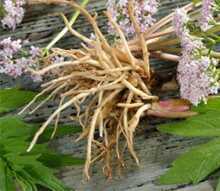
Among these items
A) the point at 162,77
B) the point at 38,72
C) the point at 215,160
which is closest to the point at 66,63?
the point at 38,72

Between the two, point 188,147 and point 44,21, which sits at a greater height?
point 44,21

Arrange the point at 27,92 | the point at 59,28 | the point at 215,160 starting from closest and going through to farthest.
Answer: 1. the point at 215,160
2. the point at 27,92
3. the point at 59,28

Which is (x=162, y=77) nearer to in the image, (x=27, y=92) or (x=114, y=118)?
(x=114, y=118)

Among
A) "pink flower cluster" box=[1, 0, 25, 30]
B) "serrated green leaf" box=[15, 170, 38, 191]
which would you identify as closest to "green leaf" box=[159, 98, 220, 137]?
"serrated green leaf" box=[15, 170, 38, 191]

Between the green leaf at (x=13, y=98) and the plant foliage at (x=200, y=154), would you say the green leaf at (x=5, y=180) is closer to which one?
the green leaf at (x=13, y=98)

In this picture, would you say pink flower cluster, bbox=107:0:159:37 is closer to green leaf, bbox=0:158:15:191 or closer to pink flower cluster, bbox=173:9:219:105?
pink flower cluster, bbox=173:9:219:105

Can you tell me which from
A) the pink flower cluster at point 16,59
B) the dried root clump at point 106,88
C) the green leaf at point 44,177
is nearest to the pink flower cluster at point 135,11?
the dried root clump at point 106,88

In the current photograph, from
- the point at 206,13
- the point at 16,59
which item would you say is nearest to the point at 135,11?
the point at 206,13

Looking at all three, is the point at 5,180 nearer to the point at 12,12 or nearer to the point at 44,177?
the point at 44,177
